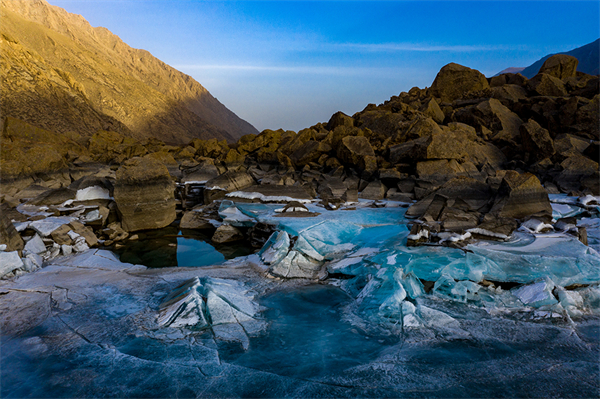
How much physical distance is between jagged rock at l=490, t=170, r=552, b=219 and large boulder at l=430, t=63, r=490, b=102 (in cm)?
1611

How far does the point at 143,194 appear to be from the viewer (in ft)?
29.4

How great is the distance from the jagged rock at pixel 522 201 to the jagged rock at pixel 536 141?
18.7 feet

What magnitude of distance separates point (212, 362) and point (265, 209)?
219 inches

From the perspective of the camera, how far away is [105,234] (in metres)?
8.24

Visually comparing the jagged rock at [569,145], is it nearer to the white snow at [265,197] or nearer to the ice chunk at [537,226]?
the ice chunk at [537,226]

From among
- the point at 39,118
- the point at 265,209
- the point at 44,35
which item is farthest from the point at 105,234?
the point at 44,35

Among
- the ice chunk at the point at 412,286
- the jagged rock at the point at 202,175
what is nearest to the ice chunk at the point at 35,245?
the ice chunk at the point at 412,286

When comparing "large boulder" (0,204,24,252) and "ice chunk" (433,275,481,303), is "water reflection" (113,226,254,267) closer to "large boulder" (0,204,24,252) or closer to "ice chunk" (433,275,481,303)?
"large boulder" (0,204,24,252)

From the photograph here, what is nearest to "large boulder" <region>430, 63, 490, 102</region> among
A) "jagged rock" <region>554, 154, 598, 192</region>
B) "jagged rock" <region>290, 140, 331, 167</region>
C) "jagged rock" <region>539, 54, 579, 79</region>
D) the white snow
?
"jagged rock" <region>539, 54, 579, 79</region>

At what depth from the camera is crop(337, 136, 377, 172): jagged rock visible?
11094mm

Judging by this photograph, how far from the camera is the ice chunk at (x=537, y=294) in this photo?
3.73m

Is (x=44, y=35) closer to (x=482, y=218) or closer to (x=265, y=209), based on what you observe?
(x=265, y=209)

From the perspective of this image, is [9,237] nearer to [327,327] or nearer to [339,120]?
[327,327]

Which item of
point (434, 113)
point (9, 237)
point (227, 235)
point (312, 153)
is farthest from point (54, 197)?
point (434, 113)
